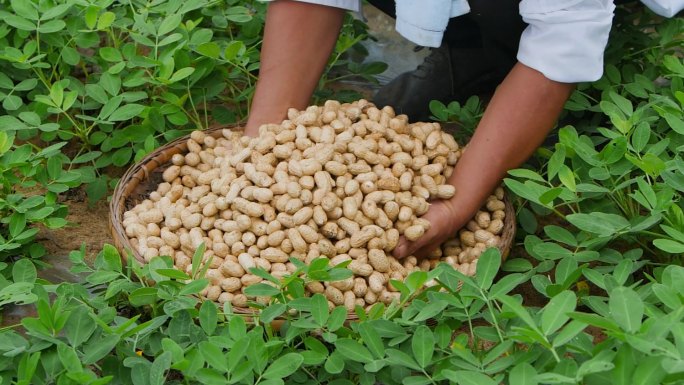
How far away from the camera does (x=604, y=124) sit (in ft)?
8.25

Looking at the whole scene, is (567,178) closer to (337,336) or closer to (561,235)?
(561,235)

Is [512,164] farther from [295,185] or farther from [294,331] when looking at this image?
[294,331]

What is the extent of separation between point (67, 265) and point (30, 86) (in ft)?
1.66

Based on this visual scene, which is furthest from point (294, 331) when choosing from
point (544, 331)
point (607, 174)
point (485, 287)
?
point (607, 174)

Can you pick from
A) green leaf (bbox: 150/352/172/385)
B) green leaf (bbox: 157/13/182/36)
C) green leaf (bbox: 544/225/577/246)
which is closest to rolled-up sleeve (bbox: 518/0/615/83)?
green leaf (bbox: 544/225/577/246)

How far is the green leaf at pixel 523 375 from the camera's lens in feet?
4.37

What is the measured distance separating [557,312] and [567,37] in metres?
0.74

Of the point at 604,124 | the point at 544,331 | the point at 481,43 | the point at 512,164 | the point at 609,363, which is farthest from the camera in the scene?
the point at 481,43

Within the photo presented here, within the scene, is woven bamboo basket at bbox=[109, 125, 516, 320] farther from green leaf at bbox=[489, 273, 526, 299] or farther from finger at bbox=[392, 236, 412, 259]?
green leaf at bbox=[489, 273, 526, 299]

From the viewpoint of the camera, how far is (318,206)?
194 centimetres

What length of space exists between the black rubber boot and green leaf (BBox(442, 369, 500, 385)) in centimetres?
139

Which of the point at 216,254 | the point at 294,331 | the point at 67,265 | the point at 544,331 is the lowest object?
the point at 67,265

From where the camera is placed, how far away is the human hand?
1.99m

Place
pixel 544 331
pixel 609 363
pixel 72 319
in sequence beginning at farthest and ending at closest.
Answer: pixel 72 319, pixel 544 331, pixel 609 363
